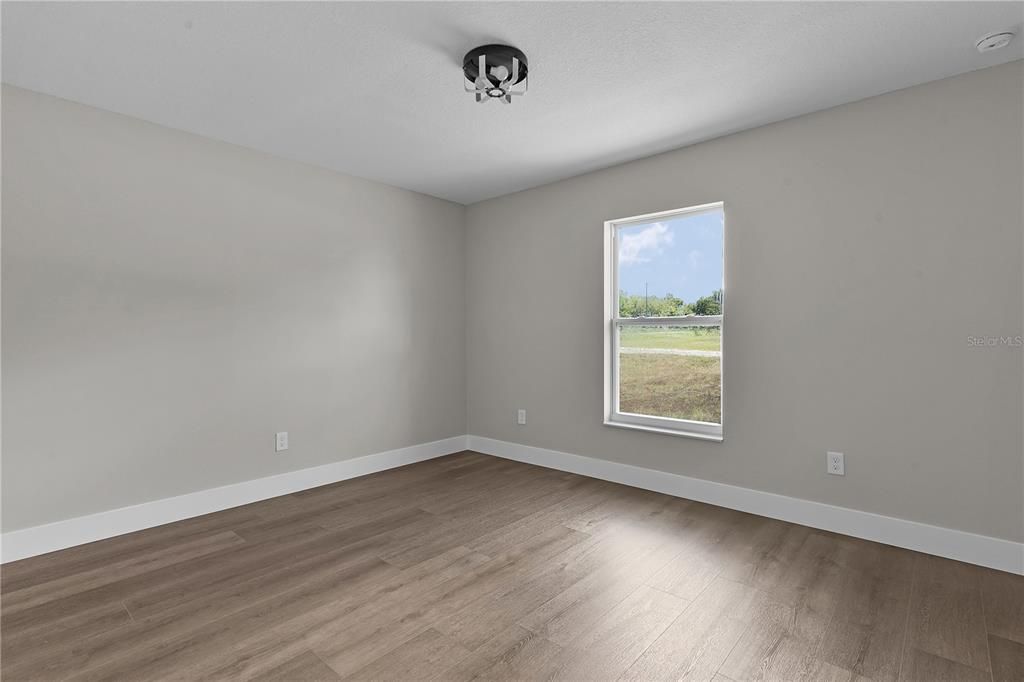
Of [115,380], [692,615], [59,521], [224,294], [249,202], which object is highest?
[249,202]

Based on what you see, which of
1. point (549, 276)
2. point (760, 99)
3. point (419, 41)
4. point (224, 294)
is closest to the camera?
point (419, 41)

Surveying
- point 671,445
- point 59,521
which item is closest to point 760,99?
point 671,445

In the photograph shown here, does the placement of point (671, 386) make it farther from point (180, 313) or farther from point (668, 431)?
point (180, 313)

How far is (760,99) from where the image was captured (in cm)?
284

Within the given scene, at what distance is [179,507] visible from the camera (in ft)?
10.5

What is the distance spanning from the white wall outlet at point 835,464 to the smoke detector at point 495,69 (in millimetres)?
2738

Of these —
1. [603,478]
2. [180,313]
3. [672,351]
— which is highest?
[180,313]

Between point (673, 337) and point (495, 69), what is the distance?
7.55ft

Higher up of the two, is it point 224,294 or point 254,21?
point 254,21

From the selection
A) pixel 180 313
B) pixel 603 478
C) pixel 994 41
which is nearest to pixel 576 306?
pixel 603 478

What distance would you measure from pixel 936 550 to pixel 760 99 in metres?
2.62

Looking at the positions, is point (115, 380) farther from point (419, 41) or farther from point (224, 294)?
point (419, 41)

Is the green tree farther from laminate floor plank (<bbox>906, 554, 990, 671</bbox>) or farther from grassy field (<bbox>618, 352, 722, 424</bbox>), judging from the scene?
laminate floor plank (<bbox>906, 554, 990, 671</bbox>)

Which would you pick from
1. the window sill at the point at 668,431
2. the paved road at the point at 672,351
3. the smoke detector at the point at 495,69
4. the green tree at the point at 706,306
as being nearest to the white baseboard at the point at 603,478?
the window sill at the point at 668,431
